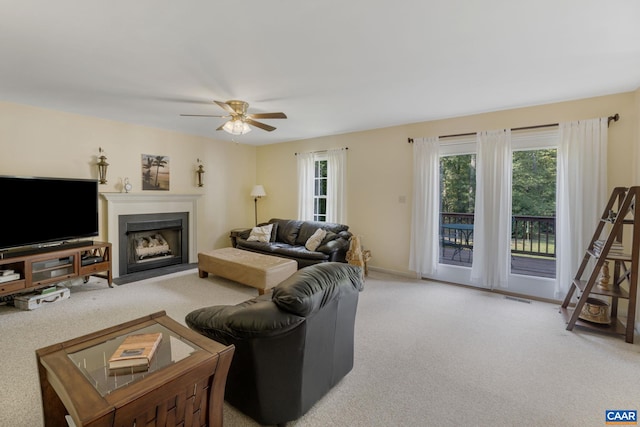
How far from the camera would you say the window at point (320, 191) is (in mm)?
5859

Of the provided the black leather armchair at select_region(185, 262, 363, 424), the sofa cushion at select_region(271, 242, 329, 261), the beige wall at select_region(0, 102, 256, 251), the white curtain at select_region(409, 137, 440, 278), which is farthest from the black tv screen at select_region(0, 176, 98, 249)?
the white curtain at select_region(409, 137, 440, 278)

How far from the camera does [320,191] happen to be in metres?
5.91

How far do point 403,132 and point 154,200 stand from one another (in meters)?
4.44

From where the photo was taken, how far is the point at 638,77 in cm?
282

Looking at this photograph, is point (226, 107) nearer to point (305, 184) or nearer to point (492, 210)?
point (305, 184)

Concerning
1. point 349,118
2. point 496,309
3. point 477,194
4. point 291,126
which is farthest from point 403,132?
point 496,309

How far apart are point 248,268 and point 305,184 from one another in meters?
2.57

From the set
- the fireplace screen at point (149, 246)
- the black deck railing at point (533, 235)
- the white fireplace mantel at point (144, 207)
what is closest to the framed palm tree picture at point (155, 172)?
the white fireplace mantel at point (144, 207)

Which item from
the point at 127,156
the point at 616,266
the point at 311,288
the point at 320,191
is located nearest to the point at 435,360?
the point at 311,288

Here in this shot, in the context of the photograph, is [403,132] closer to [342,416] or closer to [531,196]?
[531,196]

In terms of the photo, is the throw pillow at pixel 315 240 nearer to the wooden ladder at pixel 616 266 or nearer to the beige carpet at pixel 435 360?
the beige carpet at pixel 435 360

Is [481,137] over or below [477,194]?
over

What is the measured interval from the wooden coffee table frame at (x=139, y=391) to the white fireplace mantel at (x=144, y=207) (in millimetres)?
3506

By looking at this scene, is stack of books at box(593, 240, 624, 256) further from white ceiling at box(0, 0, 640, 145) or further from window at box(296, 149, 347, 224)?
window at box(296, 149, 347, 224)
